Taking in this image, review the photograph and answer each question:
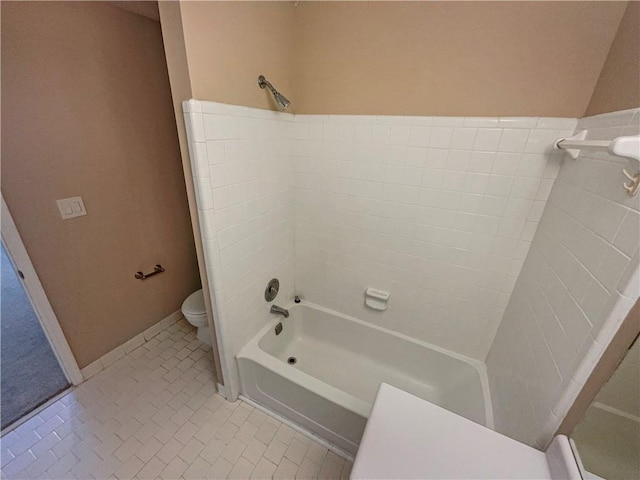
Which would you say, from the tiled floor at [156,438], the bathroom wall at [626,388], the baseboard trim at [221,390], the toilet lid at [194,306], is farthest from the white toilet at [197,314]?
the bathroom wall at [626,388]

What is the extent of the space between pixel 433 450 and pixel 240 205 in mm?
1194

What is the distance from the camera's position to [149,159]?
1.75 meters

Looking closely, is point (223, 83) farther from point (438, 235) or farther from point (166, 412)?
point (166, 412)

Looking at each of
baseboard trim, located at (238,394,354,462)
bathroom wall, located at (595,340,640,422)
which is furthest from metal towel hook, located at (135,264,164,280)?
bathroom wall, located at (595,340,640,422)

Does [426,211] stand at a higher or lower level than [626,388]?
higher

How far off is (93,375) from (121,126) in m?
1.63

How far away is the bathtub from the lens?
1326mm

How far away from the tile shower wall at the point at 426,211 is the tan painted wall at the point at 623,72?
6.2 inches

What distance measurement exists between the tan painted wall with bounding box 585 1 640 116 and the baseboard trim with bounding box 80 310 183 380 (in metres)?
2.80

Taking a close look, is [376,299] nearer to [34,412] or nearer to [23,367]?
[34,412]

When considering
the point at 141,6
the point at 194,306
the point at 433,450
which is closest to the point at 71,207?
the point at 194,306

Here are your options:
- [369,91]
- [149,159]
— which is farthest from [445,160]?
[149,159]

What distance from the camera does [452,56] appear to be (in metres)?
1.17

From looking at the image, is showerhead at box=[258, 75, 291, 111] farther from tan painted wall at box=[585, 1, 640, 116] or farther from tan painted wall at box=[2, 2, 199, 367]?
tan painted wall at box=[585, 1, 640, 116]
